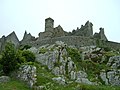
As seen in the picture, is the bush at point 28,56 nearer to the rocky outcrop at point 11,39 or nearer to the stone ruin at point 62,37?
the stone ruin at point 62,37

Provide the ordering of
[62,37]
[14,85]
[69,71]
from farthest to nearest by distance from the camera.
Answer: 1. [62,37]
2. [69,71]
3. [14,85]

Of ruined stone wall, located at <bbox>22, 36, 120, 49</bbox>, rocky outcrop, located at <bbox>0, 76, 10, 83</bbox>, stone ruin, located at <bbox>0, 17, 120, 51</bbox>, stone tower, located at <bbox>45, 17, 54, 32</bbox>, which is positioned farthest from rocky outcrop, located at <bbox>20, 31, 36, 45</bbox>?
rocky outcrop, located at <bbox>0, 76, 10, 83</bbox>

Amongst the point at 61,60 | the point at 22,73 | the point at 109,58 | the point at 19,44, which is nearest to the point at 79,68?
the point at 61,60

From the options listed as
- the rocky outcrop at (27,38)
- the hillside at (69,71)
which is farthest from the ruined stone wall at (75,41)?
the rocky outcrop at (27,38)

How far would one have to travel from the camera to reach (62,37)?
77.6 metres

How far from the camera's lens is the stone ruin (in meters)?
77.8

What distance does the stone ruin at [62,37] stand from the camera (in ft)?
255

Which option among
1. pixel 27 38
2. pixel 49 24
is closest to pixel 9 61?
pixel 27 38

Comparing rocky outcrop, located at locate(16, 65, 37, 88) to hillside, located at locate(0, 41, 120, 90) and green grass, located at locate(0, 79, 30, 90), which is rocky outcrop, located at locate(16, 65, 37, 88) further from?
green grass, located at locate(0, 79, 30, 90)

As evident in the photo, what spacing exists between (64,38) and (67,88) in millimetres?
37628

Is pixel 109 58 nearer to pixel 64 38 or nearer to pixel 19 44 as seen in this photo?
pixel 64 38

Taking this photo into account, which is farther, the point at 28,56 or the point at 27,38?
the point at 27,38

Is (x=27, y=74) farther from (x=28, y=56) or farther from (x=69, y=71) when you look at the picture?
(x=28, y=56)

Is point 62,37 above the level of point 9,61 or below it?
above
